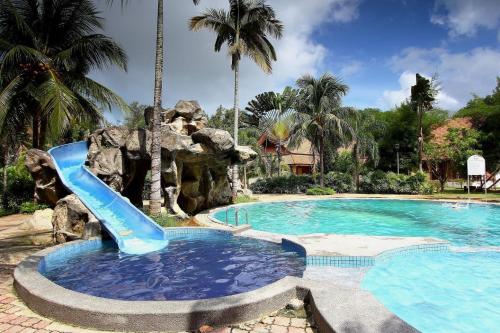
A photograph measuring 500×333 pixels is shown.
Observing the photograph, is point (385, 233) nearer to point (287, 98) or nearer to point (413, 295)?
point (413, 295)

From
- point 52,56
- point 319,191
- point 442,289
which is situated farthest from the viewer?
point 319,191

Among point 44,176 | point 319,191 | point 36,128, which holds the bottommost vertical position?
point 319,191

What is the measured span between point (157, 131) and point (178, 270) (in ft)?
18.8

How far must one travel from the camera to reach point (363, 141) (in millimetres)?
32312

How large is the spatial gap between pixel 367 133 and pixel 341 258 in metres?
29.9

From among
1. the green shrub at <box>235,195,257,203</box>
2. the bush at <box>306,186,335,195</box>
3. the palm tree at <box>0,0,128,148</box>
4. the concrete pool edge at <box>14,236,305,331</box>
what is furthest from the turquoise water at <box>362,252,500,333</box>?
the bush at <box>306,186,335,195</box>

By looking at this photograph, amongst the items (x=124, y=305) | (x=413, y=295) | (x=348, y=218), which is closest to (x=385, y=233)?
(x=348, y=218)

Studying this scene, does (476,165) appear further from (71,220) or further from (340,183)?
(71,220)

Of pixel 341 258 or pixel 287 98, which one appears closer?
pixel 341 258

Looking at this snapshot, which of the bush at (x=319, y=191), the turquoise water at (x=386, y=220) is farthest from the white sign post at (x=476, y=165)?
the bush at (x=319, y=191)

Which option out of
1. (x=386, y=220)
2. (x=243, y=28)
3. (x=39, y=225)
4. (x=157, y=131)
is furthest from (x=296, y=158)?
(x=39, y=225)

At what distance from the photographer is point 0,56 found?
43.4 feet

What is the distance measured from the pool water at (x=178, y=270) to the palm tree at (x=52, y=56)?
292 inches

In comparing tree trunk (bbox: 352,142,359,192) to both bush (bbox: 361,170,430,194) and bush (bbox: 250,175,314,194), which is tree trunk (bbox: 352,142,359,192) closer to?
bush (bbox: 361,170,430,194)
